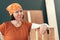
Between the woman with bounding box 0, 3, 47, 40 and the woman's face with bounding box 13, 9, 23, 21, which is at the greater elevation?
the woman's face with bounding box 13, 9, 23, 21

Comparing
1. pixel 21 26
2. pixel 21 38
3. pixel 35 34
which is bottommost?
pixel 35 34

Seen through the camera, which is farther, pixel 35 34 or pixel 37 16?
pixel 37 16

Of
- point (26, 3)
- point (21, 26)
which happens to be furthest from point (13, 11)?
point (26, 3)

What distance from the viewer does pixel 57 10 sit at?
4410mm

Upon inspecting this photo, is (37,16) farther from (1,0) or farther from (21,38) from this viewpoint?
(21,38)

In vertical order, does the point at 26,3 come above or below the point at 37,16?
above

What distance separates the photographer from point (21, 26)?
2.15 meters

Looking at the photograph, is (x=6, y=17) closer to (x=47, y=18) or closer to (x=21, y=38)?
(x=47, y=18)

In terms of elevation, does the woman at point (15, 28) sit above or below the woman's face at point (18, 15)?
below

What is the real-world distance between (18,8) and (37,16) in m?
1.73

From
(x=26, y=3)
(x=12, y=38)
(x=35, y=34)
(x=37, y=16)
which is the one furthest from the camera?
(x=26, y=3)

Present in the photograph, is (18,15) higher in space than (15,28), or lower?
higher

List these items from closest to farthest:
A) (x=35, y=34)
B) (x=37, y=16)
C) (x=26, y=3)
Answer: (x=35, y=34)
(x=37, y=16)
(x=26, y=3)

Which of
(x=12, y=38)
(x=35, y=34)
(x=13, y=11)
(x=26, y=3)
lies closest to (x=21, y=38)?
(x=12, y=38)
